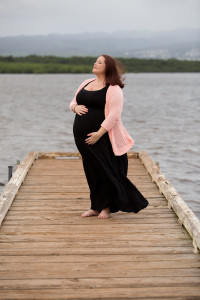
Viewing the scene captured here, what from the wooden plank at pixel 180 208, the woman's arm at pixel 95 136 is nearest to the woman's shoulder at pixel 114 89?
the woman's arm at pixel 95 136

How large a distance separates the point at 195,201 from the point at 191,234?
14.7 ft

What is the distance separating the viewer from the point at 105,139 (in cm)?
534

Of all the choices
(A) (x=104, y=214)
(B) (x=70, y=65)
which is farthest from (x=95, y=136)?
(B) (x=70, y=65)

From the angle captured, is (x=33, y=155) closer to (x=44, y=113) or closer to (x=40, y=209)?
(x=40, y=209)

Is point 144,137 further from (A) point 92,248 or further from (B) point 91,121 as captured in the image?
(A) point 92,248

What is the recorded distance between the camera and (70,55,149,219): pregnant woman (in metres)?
5.19

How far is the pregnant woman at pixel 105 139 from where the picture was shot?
204 inches

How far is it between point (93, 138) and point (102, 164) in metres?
0.29

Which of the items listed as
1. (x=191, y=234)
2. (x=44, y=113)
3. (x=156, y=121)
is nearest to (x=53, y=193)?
(x=191, y=234)

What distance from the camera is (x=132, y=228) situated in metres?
5.16

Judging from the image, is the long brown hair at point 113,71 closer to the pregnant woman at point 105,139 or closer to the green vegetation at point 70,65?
the pregnant woman at point 105,139

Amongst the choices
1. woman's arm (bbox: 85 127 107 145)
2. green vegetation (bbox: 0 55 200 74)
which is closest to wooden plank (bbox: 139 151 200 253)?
woman's arm (bbox: 85 127 107 145)

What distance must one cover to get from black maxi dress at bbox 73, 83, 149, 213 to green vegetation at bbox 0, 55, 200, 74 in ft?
241

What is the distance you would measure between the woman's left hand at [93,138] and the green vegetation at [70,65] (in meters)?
73.7
